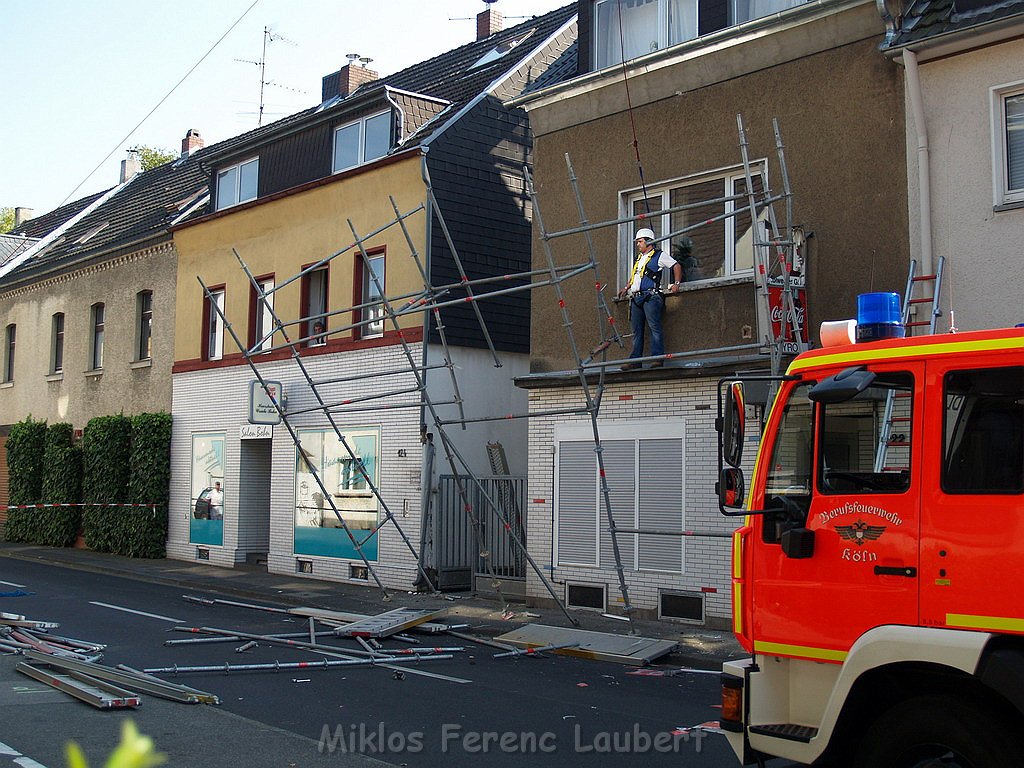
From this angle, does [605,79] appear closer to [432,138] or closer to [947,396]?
[432,138]

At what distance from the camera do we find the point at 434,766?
6766 mm

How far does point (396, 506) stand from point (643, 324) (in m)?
5.66

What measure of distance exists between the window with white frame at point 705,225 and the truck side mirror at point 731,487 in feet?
24.2

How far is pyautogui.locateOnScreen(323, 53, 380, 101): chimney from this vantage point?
84.1ft

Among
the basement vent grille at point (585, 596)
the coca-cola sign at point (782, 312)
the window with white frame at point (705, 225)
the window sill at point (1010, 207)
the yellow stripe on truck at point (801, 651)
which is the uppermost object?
the window with white frame at point (705, 225)

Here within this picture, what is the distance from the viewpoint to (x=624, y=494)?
45.6ft

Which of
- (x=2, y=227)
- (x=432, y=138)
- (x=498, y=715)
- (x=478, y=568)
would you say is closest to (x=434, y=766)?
(x=498, y=715)

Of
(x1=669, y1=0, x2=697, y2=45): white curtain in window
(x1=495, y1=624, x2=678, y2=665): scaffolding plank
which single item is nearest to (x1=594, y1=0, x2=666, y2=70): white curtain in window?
(x1=669, y1=0, x2=697, y2=45): white curtain in window

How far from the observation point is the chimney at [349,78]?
25.6 meters

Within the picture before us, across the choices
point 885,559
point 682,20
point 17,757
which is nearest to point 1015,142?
point 682,20

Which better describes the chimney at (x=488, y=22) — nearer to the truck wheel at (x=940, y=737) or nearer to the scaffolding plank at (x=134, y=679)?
the scaffolding plank at (x=134, y=679)

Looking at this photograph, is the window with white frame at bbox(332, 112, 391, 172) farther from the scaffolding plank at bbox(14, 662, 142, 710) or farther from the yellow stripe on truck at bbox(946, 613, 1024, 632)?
the yellow stripe on truck at bbox(946, 613, 1024, 632)

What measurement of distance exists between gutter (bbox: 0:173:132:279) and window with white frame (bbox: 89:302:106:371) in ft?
19.1

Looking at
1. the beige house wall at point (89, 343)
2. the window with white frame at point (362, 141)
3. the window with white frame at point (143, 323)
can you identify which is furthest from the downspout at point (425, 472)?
the window with white frame at point (143, 323)
